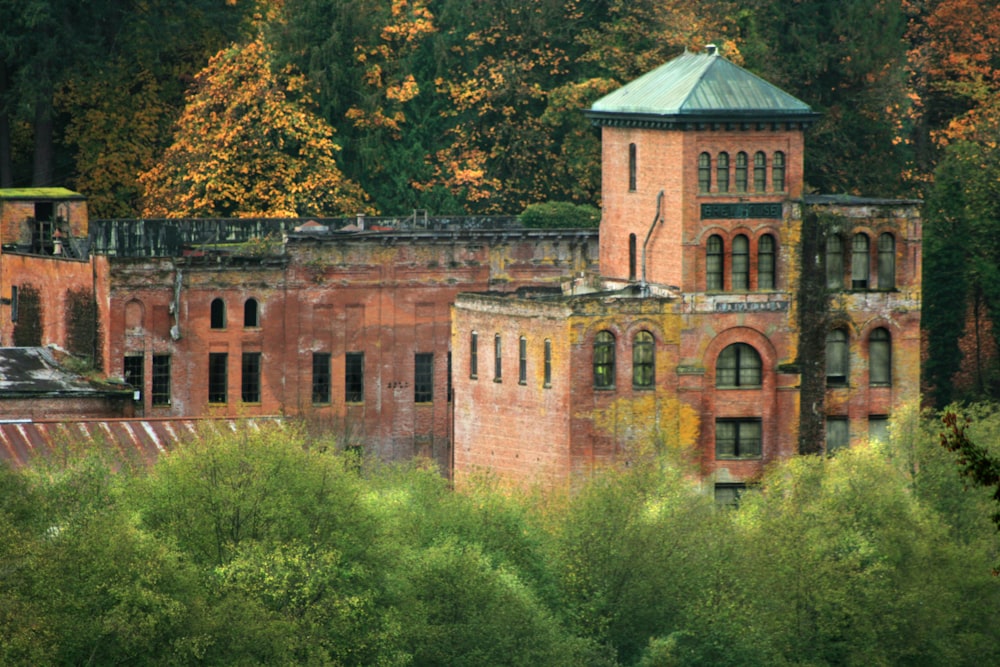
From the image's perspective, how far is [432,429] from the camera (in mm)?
113500

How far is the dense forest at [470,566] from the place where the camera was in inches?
3024

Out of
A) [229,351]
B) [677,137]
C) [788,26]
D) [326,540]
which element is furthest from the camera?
[788,26]

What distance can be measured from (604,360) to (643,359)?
1264 mm

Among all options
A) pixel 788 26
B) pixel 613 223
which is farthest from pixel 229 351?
pixel 788 26

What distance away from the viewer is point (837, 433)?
339ft

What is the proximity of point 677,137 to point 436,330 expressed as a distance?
50.6 feet

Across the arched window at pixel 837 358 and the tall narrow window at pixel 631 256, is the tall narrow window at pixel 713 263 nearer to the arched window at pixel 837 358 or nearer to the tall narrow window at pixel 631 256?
the tall narrow window at pixel 631 256

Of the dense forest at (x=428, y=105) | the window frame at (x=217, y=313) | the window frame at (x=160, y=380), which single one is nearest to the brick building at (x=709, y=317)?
the window frame at (x=217, y=313)

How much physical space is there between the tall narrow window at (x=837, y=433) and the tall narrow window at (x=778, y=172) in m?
6.91

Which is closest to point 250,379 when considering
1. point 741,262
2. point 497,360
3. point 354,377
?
point 354,377

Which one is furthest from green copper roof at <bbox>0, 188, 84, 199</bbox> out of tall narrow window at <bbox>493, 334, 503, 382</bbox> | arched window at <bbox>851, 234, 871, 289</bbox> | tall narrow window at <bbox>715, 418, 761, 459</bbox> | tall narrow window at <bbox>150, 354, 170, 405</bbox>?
arched window at <bbox>851, 234, 871, 289</bbox>

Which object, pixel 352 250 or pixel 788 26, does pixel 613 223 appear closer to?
pixel 352 250

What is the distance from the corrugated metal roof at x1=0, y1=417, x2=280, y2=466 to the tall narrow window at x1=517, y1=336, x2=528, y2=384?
28.8ft

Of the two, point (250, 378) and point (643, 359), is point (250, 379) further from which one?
point (643, 359)
